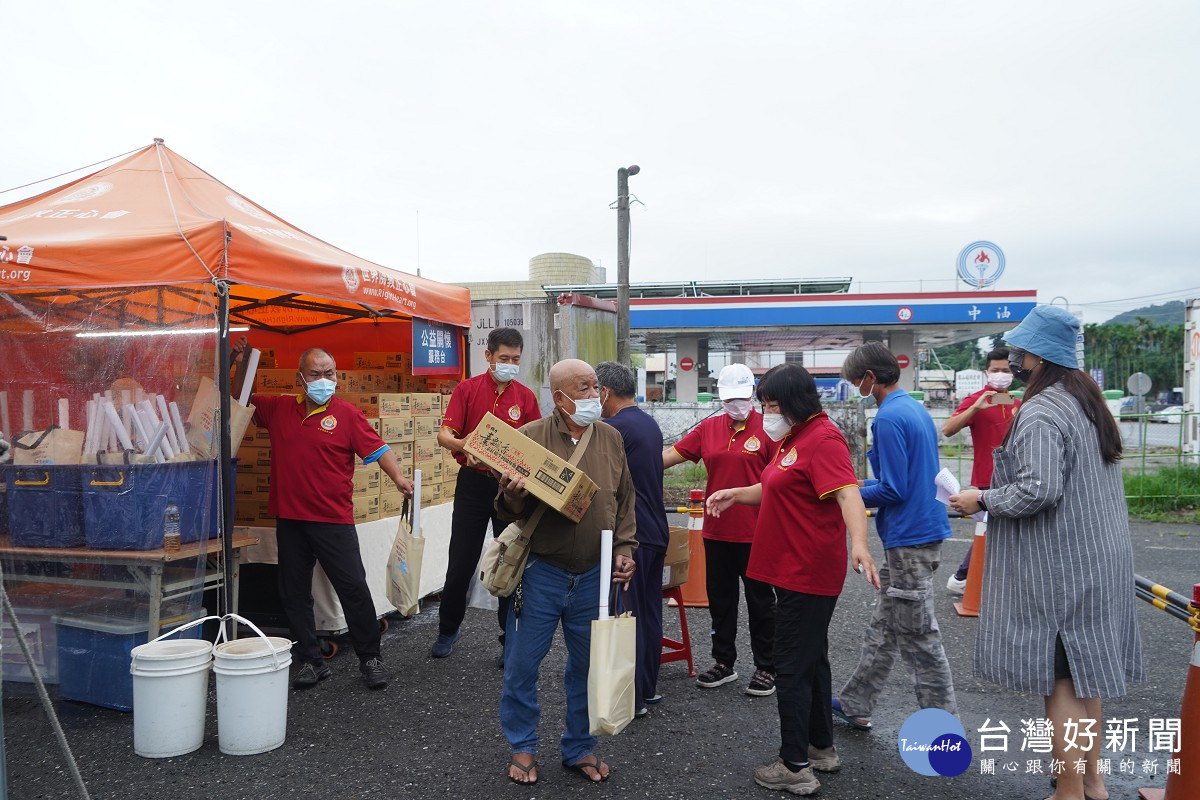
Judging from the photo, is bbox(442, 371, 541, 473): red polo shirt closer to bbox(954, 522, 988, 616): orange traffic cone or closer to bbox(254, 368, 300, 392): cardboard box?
bbox(254, 368, 300, 392): cardboard box

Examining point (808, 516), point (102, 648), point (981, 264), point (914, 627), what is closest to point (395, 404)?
point (102, 648)

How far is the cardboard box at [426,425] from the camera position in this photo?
20.7 ft

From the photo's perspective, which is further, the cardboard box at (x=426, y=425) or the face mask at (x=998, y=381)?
the cardboard box at (x=426, y=425)

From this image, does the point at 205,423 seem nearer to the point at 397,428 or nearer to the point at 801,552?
the point at 397,428

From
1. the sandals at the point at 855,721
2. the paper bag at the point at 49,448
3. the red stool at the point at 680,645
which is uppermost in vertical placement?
the paper bag at the point at 49,448

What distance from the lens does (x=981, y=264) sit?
83.0 feet

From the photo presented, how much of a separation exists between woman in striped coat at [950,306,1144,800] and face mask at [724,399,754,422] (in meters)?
1.62

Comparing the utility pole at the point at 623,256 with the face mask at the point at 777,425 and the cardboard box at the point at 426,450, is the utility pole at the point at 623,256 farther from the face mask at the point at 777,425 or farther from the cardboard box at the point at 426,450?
the face mask at the point at 777,425

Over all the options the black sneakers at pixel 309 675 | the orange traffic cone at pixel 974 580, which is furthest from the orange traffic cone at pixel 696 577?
the black sneakers at pixel 309 675

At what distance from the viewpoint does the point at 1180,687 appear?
465cm

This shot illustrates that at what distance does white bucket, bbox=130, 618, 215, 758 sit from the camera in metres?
3.71

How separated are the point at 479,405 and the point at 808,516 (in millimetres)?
2578

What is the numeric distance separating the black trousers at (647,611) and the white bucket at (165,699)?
7.19 ft

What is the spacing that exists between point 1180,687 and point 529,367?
6.12m
